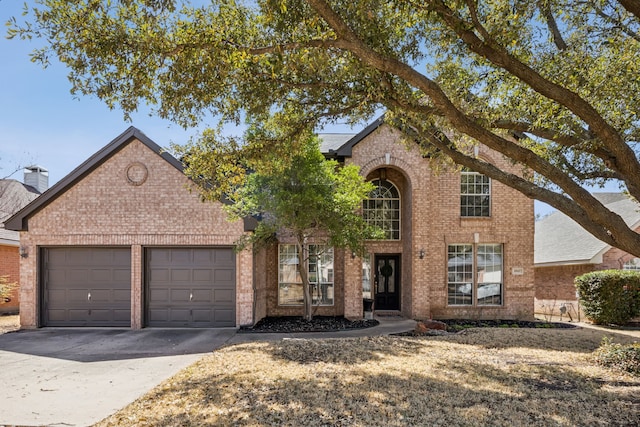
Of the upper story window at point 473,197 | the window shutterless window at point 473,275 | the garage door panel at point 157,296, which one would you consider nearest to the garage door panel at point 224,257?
the garage door panel at point 157,296

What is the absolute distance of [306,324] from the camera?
512 inches

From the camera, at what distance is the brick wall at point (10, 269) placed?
17.4 m

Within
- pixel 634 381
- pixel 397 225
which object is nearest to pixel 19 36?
pixel 634 381

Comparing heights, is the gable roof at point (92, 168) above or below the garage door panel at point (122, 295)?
above

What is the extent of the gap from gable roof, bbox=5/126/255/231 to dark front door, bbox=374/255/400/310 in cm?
595

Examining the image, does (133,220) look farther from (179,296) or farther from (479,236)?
(479,236)

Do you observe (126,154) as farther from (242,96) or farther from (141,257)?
Result: (242,96)

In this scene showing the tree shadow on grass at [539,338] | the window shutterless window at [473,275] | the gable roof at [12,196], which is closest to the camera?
the tree shadow on grass at [539,338]

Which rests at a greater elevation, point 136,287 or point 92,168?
point 92,168

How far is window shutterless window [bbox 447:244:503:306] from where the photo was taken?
1535 centimetres

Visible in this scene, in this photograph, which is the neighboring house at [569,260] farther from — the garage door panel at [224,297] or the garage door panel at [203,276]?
the garage door panel at [203,276]

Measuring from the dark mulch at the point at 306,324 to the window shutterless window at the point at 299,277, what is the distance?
2.34ft

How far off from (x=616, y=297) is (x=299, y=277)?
1076cm

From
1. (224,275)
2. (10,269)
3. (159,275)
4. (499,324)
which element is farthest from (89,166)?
(499,324)
